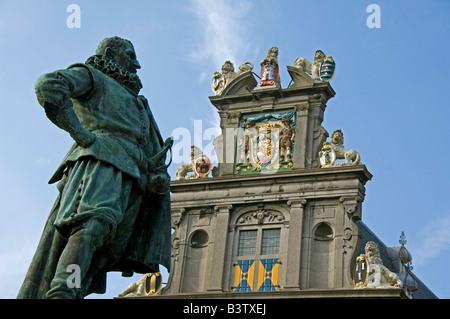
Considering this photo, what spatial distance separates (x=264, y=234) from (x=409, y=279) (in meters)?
4.52

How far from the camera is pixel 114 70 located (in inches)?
211

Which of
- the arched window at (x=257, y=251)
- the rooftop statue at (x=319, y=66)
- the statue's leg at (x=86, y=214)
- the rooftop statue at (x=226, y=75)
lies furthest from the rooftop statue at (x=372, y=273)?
the statue's leg at (x=86, y=214)

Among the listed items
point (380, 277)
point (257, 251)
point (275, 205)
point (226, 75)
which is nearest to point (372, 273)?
point (380, 277)

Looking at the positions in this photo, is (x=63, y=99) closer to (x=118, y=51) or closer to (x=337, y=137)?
(x=118, y=51)

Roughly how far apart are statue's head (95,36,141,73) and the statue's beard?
73 mm

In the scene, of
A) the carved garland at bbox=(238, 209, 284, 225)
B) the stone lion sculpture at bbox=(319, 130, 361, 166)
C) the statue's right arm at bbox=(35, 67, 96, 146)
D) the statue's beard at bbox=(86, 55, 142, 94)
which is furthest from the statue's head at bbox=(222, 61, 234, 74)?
the statue's right arm at bbox=(35, 67, 96, 146)

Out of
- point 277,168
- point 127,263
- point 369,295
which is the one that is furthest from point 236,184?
point 127,263

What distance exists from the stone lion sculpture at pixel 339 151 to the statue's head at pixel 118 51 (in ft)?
55.2

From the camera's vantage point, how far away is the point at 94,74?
5.07 meters

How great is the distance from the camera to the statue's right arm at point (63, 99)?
4613 millimetres

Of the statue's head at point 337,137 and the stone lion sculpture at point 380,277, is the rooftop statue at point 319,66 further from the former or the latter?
the stone lion sculpture at point 380,277

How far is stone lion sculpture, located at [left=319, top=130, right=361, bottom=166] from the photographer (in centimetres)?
2195

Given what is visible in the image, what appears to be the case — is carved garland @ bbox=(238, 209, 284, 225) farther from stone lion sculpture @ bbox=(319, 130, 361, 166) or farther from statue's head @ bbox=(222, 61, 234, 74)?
statue's head @ bbox=(222, 61, 234, 74)

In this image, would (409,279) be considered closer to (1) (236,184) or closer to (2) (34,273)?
(1) (236,184)
